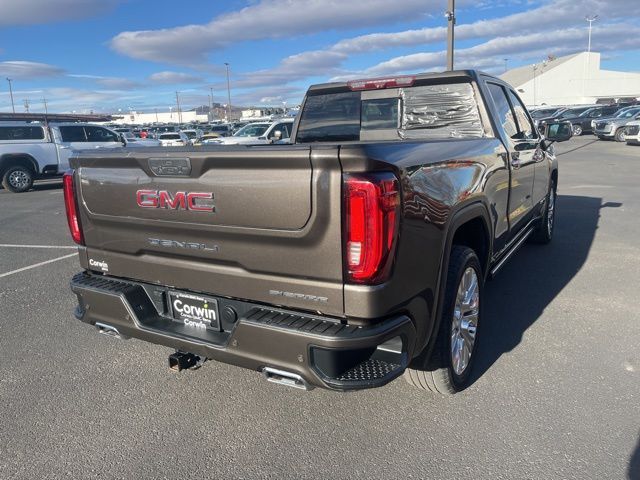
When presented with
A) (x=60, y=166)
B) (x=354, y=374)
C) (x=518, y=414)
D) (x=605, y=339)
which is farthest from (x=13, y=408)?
(x=60, y=166)

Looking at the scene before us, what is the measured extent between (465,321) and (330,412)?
1.02 meters

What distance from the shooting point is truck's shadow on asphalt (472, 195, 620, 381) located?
13.1 ft

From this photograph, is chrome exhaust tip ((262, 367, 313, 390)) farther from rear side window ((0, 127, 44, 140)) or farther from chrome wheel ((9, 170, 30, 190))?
rear side window ((0, 127, 44, 140))

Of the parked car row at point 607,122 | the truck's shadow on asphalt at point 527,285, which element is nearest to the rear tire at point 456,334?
the truck's shadow on asphalt at point 527,285

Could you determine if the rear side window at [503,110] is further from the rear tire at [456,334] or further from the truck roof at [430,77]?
the rear tire at [456,334]

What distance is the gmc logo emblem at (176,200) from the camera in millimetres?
2555

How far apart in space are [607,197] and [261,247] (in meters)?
10.2

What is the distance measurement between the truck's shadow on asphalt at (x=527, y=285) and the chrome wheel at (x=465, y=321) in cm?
28

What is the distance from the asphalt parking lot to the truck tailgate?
0.86 meters

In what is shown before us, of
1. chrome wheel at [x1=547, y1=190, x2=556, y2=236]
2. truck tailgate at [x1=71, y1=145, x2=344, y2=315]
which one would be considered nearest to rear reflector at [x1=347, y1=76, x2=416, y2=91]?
truck tailgate at [x1=71, y1=145, x2=344, y2=315]

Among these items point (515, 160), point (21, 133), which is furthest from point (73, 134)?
point (515, 160)

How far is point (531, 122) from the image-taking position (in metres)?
5.52

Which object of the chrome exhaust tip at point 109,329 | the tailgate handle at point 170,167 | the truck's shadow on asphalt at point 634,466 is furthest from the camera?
the chrome exhaust tip at point 109,329

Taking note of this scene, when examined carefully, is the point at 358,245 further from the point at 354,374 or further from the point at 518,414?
the point at 518,414
